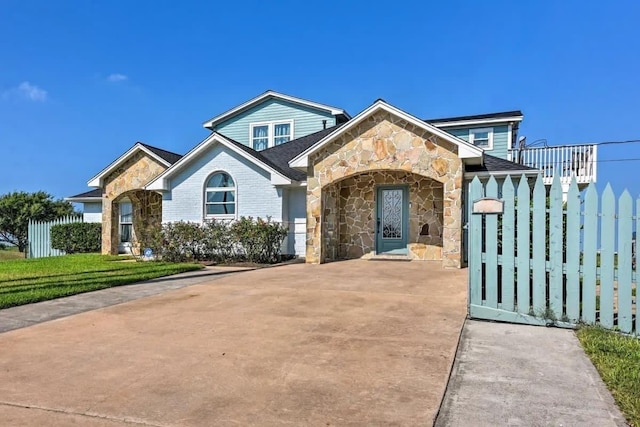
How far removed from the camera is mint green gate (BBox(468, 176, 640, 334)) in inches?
187

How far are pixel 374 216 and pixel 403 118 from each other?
3.86 metres

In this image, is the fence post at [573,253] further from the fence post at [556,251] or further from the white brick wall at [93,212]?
the white brick wall at [93,212]

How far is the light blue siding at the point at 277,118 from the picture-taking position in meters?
21.4

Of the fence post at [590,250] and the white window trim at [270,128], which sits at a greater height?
the white window trim at [270,128]

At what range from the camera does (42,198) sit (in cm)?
2852

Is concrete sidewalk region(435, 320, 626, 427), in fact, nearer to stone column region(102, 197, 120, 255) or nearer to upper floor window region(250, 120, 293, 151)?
stone column region(102, 197, 120, 255)

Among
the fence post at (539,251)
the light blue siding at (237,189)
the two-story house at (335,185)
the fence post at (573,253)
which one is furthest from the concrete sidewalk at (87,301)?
the fence post at (573,253)

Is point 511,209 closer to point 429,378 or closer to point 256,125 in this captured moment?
point 429,378

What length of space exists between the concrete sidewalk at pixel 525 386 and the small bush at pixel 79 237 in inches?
746

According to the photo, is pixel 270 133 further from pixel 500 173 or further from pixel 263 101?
pixel 500 173

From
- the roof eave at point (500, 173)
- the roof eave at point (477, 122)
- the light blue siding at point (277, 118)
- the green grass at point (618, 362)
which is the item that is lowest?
the green grass at point (618, 362)

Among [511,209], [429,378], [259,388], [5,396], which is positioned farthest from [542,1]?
[5,396]

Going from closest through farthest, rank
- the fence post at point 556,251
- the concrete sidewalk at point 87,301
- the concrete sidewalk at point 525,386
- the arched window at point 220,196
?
the concrete sidewalk at point 525,386 < the fence post at point 556,251 < the concrete sidewalk at point 87,301 < the arched window at point 220,196

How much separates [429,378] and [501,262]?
2.57 m
